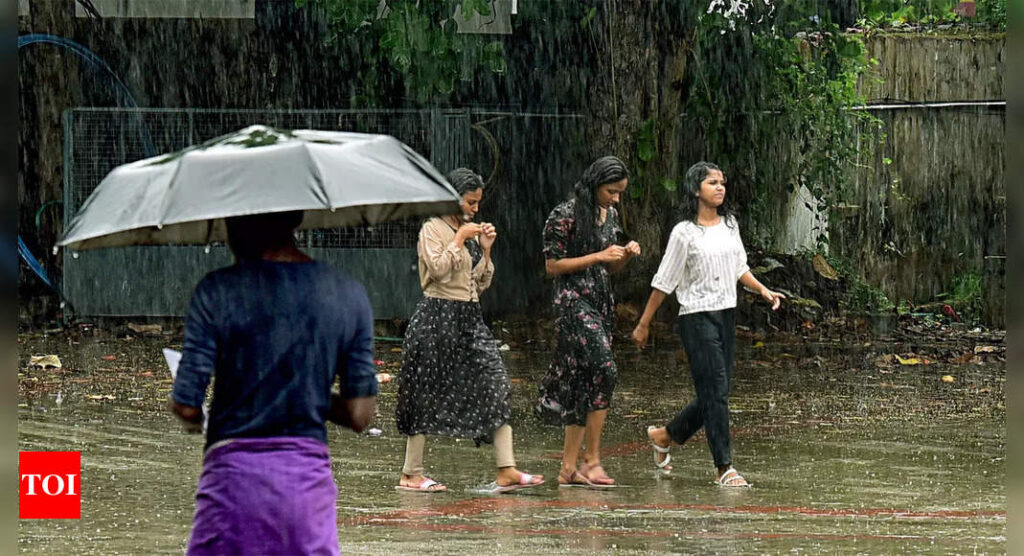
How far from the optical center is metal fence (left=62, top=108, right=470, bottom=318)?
17.0m

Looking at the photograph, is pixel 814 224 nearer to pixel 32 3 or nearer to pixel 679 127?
pixel 679 127

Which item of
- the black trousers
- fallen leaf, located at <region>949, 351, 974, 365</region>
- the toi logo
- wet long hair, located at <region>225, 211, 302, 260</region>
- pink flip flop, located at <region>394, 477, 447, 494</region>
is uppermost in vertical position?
wet long hair, located at <region>225, 211, 302, 260</region>

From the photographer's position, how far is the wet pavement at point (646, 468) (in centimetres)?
751

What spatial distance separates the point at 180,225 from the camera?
16.7 ft

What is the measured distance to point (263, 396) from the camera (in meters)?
4.41

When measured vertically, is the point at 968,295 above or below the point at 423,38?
below

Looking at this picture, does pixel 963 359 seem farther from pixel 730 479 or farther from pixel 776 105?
pixel 730 479

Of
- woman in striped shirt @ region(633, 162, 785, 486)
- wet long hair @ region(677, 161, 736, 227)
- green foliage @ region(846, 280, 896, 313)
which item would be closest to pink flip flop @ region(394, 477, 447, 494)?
woman in striped shirt @ region(633, 162, 785, 486)

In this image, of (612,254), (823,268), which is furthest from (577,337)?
(823,268)

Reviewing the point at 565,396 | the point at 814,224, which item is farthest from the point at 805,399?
the point at 814,224

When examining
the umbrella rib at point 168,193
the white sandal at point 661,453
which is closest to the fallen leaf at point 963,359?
the white sandal at point 661,453

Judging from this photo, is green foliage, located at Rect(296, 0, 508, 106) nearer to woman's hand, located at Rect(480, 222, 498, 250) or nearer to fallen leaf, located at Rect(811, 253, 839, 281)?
woman's hand, located at Rect(480, 222, 498, 250)

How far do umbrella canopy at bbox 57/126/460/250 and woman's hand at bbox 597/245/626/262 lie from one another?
384cm

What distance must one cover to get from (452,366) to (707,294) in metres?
1.57
